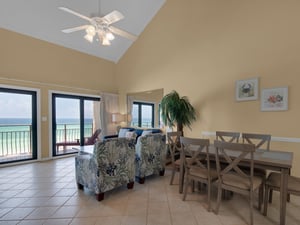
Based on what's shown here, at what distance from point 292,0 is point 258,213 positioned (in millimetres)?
3705

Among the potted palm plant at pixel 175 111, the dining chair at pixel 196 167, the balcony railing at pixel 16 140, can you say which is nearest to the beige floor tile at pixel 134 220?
the dining chair at pixel 196 167

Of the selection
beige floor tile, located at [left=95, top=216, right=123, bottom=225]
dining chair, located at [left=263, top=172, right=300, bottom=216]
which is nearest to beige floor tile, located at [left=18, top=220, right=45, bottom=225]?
beige floor tile, located at [left=95, top=216, right=123, bottom=225]

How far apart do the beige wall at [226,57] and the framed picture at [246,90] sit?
0.30 ft

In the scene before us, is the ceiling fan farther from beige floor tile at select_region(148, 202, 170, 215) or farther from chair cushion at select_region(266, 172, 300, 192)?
chair cushion at select_region(266, 172, 300, 192)

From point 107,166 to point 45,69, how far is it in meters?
3.94

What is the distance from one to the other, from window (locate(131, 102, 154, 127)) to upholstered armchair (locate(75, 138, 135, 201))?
2.78 m

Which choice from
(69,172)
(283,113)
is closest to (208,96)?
(283,113)

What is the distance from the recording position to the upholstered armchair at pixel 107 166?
8.47 ft

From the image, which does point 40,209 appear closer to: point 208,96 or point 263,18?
point 208,96

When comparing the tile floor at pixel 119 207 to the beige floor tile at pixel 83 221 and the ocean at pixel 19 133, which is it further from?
the ocean at pixel 19 133

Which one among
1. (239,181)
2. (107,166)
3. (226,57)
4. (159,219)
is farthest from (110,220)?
(226,57)

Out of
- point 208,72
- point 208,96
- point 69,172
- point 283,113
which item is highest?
point 208,72

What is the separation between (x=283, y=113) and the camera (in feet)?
10.8

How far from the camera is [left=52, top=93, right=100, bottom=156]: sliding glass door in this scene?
5.36 meters
